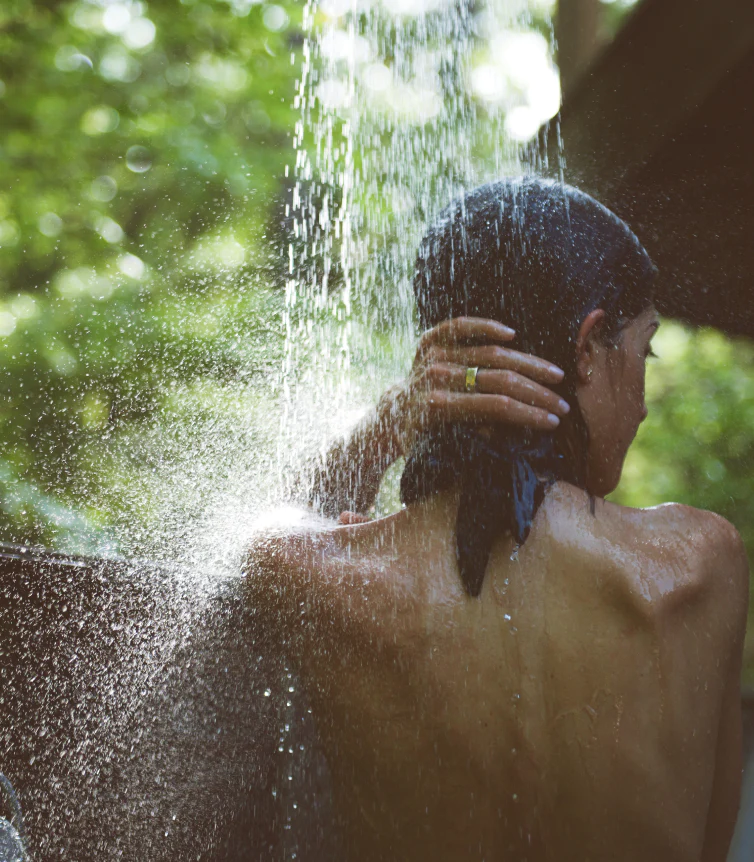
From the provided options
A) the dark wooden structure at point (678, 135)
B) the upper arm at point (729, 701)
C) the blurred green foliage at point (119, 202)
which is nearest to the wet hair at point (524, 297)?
the upper arm at point (729, 701)

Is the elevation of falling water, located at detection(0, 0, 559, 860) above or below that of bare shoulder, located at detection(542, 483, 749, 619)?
below

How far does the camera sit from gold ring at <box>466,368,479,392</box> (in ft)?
4.50

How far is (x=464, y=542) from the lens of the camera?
128 cm

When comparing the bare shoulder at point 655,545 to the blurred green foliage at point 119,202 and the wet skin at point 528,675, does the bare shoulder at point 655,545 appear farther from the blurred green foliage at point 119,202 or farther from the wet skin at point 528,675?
the blurred green foliage at point 119,202

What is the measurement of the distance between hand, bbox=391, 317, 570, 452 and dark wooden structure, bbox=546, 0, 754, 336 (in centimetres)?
169

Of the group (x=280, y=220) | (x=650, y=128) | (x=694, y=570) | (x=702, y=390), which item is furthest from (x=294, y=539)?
(x=702, y=390)

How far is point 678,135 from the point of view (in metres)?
2.58

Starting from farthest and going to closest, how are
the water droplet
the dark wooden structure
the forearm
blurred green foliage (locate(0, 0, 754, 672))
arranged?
the water droplet
blurred green foliage (locate(0, 0, 754, 672))
the dark wooden structure
the forearm

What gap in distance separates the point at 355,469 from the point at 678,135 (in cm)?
189

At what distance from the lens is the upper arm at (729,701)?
1.39 meters

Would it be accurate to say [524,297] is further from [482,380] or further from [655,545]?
[655,545]

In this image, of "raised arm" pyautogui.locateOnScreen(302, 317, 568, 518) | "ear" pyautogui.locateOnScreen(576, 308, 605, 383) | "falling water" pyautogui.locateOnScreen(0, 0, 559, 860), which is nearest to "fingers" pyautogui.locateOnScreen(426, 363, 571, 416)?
"raised arm" pyautogui.locateOnScreen(302, 317, 568, 518)

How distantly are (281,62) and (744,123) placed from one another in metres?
4.95

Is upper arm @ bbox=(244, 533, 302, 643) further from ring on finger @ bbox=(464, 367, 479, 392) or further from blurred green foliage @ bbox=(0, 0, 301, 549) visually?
blurred green foliage @ bbox=(0, 0, 301, 549)
